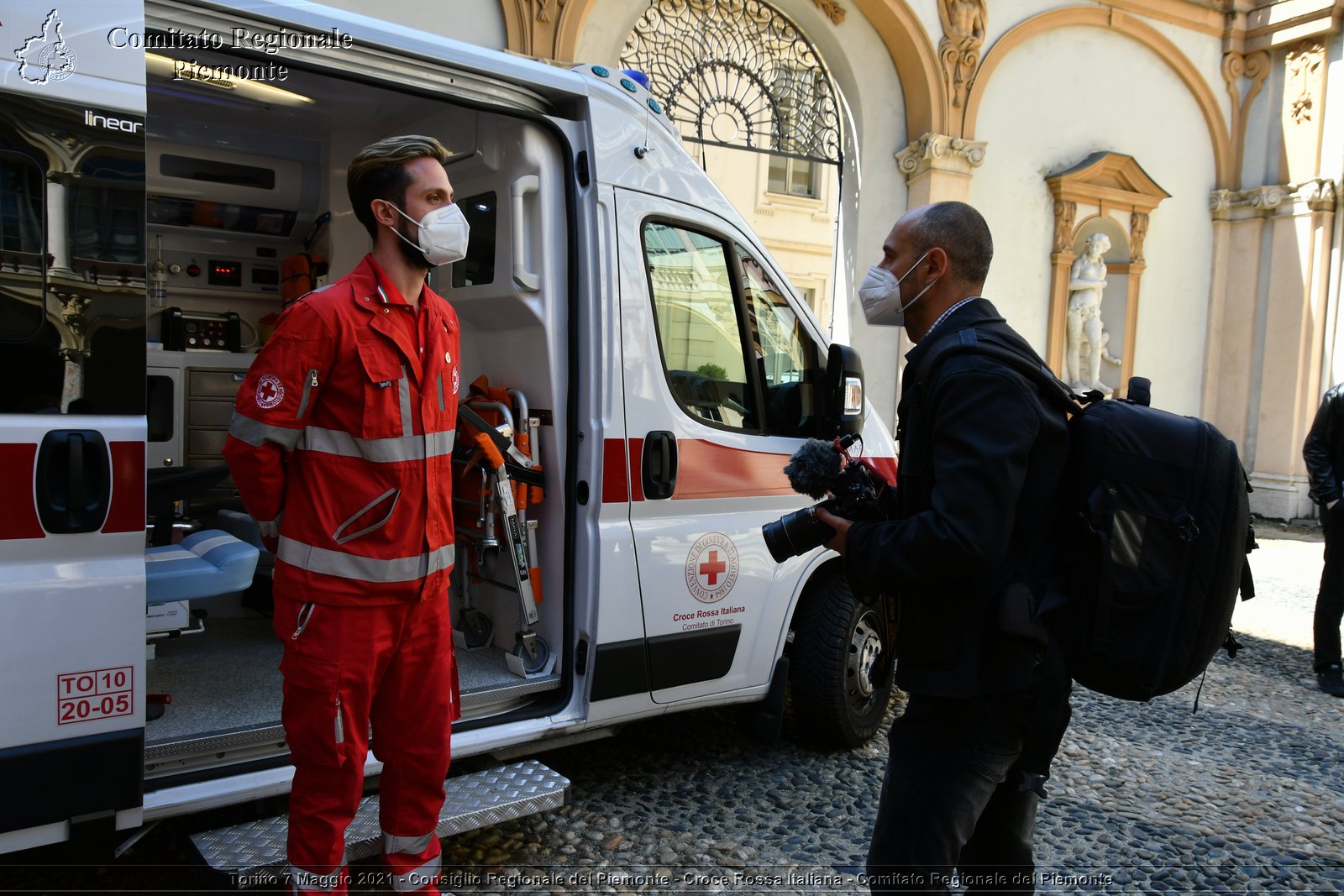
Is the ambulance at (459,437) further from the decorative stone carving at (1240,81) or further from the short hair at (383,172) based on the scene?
the decorative stone carving at (1240,81)

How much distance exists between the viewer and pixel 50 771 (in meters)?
2.27

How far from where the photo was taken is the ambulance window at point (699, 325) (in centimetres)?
354

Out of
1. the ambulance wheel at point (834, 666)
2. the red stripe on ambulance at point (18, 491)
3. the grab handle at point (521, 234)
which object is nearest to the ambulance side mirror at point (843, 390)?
the ambulance wheel at point (834, 666)

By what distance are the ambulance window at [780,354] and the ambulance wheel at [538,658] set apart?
1.21m

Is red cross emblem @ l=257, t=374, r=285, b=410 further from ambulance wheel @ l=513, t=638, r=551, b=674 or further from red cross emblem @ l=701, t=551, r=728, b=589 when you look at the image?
red cross emblem @ l=701, t=551, r=728, b=589

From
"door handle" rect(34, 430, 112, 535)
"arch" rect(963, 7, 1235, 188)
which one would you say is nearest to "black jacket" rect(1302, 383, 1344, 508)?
"door handle" rect(34, 430, 112, 535)

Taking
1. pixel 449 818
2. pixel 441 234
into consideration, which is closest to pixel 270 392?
pixel 441 234

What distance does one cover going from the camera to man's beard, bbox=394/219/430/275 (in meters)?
2.47

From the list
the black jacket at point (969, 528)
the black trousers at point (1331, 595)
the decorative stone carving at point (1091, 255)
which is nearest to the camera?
the black jacket at point (969, 528)

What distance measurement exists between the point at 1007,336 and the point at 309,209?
167 inches

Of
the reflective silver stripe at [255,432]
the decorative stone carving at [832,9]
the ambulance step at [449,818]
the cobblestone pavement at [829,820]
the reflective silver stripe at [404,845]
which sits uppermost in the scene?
the decorative stone carving at [832,9]

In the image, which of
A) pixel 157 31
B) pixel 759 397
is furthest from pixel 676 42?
pixel 157 31

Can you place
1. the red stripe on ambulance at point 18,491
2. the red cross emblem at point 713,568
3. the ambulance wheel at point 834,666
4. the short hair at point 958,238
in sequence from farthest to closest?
the ambulance wheel at point 834,666
the red cross emblem at point 713,568
the red stripe on ambulance at point 18,491
the short hair at point 958,238

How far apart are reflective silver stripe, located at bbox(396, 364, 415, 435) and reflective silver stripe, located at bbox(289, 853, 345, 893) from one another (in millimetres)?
1079
